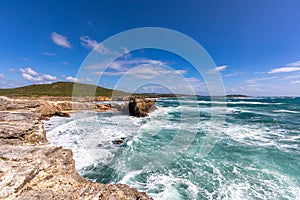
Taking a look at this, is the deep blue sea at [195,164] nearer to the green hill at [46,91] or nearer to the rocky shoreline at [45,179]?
the rocky shoreline at [45,179]

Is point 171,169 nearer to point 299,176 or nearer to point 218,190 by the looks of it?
point 218,190

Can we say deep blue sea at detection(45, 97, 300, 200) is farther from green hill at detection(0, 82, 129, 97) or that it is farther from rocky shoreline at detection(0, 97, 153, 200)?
green hill at detection(0, 82, 129, 97)

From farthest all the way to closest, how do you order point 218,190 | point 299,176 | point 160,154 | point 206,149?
point 206,149 < point 160,154 < point 299,176 < point 218,190

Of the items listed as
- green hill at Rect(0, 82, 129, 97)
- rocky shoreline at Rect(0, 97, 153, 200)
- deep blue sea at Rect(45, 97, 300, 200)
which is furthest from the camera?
green hill at Rect(0, 82, 129, 97)

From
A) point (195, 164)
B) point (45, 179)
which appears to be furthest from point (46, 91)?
point (45, 179)

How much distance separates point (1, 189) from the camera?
14.0ft

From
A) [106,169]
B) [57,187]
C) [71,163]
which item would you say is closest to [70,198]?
[57,187]

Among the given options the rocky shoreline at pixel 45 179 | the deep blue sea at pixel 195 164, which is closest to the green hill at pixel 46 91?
the deep blue sea at pixel 195 164

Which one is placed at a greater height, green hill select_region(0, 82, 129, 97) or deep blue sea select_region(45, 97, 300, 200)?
green hill select_region(0, 82, 129, 97)

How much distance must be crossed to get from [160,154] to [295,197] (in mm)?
8245

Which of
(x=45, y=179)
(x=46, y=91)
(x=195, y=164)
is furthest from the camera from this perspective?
(x=46, y=91)

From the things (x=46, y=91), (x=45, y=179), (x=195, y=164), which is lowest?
(x=195, y=164)

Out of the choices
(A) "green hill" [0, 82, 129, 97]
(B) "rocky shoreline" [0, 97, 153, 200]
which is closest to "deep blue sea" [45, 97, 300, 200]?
(B) "rocky shoreline" [0, 97, 153, 200]

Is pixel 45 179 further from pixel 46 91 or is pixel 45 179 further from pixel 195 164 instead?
pixel 46 91
